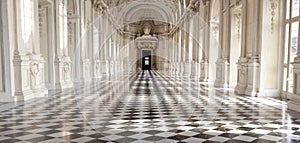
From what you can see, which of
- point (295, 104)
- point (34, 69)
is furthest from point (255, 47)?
point (34, 69)

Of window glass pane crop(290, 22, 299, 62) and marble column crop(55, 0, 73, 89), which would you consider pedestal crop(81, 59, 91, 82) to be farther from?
window glass pane crop(290, 22, 299, 62)

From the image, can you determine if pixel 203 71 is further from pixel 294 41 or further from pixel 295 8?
pixel 295 8

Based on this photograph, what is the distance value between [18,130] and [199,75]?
12.3 metres

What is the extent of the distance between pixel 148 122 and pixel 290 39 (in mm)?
4931

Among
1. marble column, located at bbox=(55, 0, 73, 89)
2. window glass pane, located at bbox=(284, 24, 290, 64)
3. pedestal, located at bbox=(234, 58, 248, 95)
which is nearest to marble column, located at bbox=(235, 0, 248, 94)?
pedestal, located at bbox=(234, 58, 248, 95)

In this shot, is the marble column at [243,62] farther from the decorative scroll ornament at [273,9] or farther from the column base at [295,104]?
the column base at [295,104]

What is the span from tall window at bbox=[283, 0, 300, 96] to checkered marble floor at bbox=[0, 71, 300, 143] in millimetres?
833

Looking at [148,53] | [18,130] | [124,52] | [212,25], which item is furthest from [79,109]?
[148,53]

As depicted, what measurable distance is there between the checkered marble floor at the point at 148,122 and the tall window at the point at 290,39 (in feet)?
2.73

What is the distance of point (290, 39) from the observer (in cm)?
711

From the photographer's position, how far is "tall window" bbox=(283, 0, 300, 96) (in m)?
6.87

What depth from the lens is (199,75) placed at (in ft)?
50.2

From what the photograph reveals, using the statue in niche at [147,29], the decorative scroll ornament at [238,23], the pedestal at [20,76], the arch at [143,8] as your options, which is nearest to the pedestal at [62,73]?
the pedestal at [20,76]

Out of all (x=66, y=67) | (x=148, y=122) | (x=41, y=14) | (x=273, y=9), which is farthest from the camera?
(x=66, y=67)
